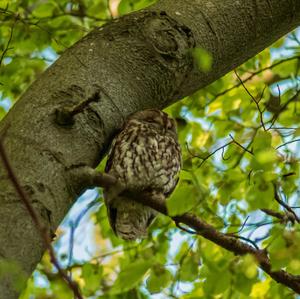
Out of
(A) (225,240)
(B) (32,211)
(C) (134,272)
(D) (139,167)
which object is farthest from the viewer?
(D) (139,167)

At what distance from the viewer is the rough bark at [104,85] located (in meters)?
2.37

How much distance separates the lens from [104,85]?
282cm

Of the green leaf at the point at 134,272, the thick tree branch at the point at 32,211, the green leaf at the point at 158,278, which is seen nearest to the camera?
the thick tree branch at the point at 32,211

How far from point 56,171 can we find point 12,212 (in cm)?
26

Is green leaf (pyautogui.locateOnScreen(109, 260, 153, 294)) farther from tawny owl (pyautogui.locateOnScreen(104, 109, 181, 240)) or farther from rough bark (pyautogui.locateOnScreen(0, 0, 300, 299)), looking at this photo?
tawny owl (pyautogui.locateOnScreen(104, 109, 181, 240))

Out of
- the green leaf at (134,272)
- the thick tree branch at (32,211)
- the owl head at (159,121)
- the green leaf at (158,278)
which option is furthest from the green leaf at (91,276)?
the thick tree branch at (32,211)

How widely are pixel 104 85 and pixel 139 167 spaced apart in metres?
0.94

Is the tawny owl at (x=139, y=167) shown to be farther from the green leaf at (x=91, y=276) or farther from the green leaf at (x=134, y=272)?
the green leaf at (x=134, y=272)

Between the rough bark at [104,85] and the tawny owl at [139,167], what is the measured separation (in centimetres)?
50

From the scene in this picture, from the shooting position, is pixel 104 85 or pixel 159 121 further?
pixel 159 121

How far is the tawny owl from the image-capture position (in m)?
3.66

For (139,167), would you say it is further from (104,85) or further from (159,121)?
(104,85)

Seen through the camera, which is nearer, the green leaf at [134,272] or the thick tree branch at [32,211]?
the thick tree branch at [32,211]

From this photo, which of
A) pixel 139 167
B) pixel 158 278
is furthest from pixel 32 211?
pixel 139 167
